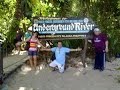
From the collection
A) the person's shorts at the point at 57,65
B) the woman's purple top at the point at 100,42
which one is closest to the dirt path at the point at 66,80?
the person's shorts at the point at 57,65

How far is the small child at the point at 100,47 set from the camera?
1200 cm

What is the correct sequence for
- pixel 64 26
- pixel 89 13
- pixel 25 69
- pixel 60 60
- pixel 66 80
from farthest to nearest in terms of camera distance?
pixel 89 13, pixel 64 26, pixel 25 69, pixel 60 60, pixel 66 80

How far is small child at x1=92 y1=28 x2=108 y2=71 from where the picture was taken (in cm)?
1200

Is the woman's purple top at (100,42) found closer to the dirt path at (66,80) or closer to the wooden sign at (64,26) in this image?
the wooden sign at (64,26)

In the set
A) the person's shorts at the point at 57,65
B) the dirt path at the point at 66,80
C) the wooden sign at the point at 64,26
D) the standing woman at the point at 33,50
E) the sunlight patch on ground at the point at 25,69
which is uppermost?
the wooden sign at the point at 64,26

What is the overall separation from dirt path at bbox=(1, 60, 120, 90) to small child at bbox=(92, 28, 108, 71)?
0.27 meters

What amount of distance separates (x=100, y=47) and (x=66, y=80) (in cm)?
191

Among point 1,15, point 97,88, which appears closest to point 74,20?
point 97,88

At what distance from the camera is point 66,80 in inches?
427

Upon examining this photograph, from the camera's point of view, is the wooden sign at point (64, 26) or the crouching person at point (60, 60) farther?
the wooden sign at point (64, 26)

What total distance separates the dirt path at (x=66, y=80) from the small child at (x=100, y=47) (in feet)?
0.90

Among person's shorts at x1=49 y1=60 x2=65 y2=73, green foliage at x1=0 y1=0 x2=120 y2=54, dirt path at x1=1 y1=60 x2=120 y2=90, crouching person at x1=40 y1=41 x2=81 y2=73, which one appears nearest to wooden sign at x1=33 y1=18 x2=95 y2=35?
crouching person at x1=40 y1=41 x2=81 y2=73

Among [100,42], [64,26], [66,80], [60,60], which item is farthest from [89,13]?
[66,80]

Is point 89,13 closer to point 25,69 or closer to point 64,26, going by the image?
point 64,26
